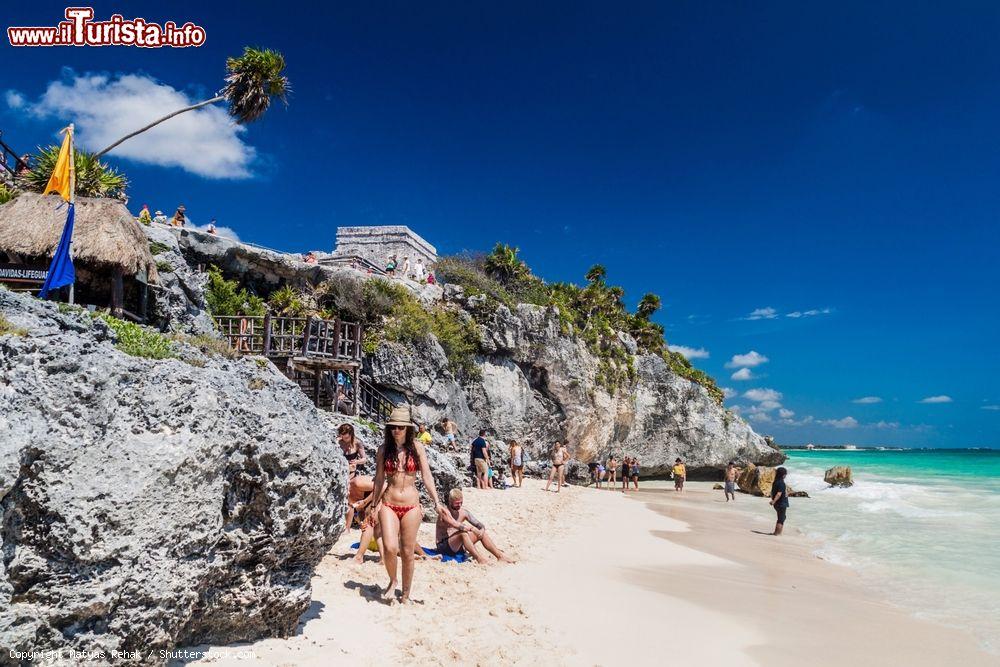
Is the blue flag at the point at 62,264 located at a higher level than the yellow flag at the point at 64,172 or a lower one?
lower

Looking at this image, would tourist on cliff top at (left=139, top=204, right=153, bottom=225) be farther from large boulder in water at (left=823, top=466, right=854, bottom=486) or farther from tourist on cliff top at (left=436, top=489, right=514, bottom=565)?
large boulder in water at (left=823, top=466, right=854, bottom=486)

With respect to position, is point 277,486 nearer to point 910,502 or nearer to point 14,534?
point 14,534

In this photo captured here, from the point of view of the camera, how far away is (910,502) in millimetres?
19531

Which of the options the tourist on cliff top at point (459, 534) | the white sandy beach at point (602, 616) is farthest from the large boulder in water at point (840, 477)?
the tourist on cliff top at point (459, 534)

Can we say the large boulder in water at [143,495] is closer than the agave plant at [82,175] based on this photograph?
Yes

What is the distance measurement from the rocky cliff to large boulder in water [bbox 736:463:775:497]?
7017 millimetres

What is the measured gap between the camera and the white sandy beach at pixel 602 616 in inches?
157

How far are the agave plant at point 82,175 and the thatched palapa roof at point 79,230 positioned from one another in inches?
36.1


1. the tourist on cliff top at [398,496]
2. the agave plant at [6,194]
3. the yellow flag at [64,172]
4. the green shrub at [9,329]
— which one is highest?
the agave plant at [6,194]

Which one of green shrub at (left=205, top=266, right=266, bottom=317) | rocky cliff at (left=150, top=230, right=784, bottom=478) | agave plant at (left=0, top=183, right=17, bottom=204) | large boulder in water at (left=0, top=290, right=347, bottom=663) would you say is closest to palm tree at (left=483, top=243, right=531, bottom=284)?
rocky cliff at (left=150, top=230, right=784, bottom=478)

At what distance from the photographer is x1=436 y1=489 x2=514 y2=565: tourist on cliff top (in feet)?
21.5

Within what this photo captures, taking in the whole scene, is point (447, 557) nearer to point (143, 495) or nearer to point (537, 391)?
point (143, 495)

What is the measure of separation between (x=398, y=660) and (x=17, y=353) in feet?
9.28

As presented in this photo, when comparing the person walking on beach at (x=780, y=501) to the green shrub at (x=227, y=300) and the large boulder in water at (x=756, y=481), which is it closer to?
the large boulder in water at (x=756, y=481)
